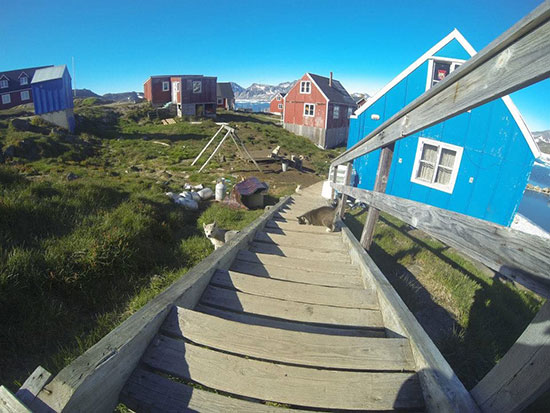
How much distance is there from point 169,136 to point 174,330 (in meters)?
22.7

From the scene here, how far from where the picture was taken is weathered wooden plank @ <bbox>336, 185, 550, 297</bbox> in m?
1.11

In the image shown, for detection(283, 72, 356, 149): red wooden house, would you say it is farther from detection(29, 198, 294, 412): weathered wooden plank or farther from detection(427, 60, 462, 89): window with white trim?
detection(29, 198, 294, 412): weathered wooden plank

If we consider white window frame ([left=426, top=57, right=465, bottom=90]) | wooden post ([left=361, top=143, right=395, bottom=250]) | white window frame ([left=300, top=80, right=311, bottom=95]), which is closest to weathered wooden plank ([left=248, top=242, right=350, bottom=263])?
wooden post ([left=361, top=143, right=395, bottom=250])

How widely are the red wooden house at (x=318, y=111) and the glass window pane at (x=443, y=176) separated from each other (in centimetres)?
1698

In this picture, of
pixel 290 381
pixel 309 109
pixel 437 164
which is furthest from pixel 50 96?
pixel 290 381

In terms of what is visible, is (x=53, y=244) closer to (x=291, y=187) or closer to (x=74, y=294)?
(x=74, y=294)

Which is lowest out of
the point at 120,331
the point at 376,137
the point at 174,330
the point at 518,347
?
the point at 174,330

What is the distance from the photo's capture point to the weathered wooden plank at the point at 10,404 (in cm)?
94

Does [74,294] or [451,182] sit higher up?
[451,182]

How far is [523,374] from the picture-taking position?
1056 millimetres

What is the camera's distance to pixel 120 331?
1.51m

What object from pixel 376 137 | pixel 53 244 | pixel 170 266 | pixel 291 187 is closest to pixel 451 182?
pixel 291 187

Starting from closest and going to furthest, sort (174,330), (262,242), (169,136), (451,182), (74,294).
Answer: (174,330)
(74,294)
(262,242)
(451,182)
(169,136)

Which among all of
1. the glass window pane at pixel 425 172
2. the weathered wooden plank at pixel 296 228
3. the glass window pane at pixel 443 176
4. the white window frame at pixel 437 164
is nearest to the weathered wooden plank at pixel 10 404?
the weathered wooden plank at pixel 296 228
